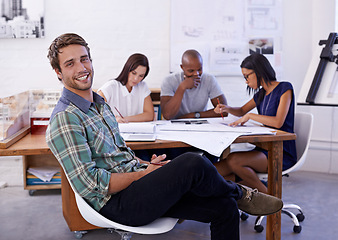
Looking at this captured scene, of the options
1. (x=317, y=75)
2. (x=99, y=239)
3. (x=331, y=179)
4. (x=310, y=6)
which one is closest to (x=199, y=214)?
(x=99, y=239)

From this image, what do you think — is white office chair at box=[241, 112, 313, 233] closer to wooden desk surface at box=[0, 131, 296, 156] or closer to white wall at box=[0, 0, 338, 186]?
wooden desk surface at box=[0, 131, 296, 156]

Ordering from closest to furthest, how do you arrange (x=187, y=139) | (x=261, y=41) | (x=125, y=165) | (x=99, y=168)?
(x=99, y=168) < (x=125, y=165) < (x=187, y=139) < (x=261, y=41)

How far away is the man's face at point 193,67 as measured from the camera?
3225 millimetres

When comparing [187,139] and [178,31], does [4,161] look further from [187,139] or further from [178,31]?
[187,139]

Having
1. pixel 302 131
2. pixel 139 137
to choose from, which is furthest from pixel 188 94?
pixel 139 137

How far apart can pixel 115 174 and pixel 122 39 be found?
98.4 inches

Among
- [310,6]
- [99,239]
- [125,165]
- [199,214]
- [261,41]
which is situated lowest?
[99,239]

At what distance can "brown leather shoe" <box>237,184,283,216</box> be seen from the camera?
2.03 metres

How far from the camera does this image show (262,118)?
9.37 ft

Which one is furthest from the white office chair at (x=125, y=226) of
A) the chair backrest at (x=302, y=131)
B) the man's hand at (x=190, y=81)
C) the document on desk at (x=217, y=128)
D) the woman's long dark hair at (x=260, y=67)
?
the man's hand at (x=190, y=81)

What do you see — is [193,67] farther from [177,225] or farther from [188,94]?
[177,225]

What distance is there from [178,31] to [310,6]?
135 cm

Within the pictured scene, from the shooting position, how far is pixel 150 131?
245cm

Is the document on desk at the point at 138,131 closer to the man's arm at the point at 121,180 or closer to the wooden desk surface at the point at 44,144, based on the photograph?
the wooden desk surface at the point at 44,144
